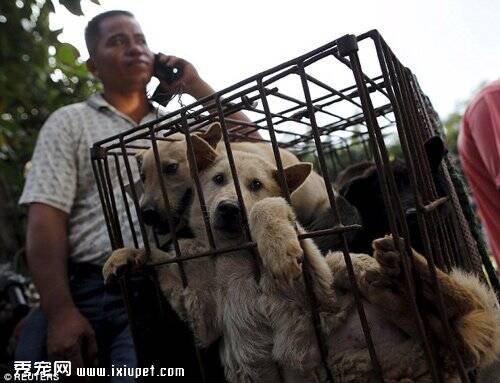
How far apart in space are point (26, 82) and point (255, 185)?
3.10m

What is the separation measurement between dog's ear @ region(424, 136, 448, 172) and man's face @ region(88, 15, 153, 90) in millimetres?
1299

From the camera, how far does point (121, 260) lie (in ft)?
4.85

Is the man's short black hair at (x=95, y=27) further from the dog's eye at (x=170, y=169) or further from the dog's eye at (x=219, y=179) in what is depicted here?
the dog's eye at (x=219, y=179)

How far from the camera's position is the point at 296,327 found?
1272 mm

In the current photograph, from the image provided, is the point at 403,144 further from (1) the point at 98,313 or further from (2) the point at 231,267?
(1) the point at 98,313

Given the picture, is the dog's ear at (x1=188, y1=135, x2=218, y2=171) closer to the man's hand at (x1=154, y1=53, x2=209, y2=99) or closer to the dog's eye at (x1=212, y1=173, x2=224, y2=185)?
the dog's eye at (x1=212, y1=173, x2=224, y2=185)

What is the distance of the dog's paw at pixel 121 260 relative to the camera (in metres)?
1.46

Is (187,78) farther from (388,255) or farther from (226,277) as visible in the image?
(388,255)

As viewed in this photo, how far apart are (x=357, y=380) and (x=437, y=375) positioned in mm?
250

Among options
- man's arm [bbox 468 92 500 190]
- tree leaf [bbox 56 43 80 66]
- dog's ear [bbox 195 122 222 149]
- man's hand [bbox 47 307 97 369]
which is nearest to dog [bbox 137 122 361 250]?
dog's ear [bbox 195 122 222 149]

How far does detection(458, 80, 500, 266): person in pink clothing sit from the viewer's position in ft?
6.27

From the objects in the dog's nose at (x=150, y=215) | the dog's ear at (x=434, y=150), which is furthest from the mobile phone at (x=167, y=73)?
the dog's ear at (x=434, y=150)

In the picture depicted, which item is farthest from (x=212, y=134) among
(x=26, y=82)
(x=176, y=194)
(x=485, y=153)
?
(x=26, y=82)

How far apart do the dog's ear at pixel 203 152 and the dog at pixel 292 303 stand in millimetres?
13
